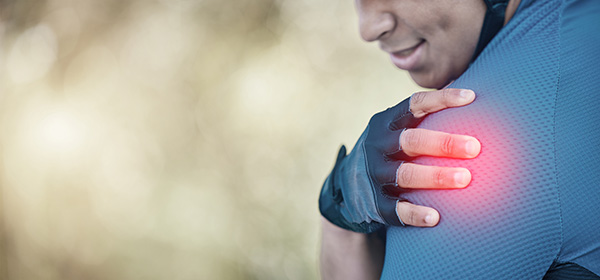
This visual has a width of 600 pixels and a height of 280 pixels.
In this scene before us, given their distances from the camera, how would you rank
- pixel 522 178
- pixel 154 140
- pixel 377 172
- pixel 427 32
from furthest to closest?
pixel 154 140 < pixel 427 32 < pixel 377 172 < pixel 522 178

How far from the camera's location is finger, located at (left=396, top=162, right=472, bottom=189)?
53 cm

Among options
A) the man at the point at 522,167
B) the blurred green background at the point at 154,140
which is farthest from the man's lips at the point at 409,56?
the blurred green background at the point at 154,140

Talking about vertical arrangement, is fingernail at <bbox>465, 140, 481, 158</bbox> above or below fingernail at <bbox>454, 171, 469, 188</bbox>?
above

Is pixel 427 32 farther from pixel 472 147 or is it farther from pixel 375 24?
pixel 472 147

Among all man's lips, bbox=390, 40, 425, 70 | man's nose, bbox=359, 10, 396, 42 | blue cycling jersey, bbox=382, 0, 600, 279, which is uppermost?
man's nose, bbox=359, 10, 396, 42

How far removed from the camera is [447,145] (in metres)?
0.54

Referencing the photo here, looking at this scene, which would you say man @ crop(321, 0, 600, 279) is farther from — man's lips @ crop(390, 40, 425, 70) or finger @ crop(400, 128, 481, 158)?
man's lips @ crop(390, 40, 425, 70)

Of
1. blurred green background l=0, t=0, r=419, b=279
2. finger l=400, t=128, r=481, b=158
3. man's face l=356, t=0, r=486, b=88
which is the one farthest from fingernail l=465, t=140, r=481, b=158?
blurred green background l=0, t=0, r=419, b=279

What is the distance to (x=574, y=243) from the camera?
0.52m

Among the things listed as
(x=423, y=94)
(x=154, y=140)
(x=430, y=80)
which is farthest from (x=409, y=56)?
(x=154, y=140)

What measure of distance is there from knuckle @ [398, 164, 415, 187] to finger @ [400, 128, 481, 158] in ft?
0.07

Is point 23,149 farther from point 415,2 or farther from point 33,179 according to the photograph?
point 415,2

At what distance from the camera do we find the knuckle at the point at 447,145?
1.78ft

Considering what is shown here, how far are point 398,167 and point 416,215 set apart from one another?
0.23 ft
